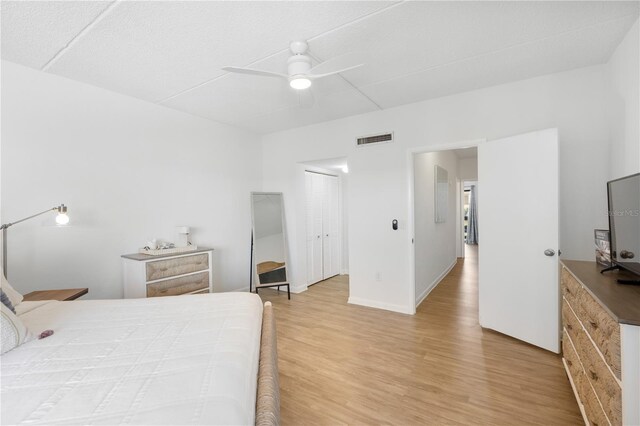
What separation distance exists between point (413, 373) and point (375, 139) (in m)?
2.67

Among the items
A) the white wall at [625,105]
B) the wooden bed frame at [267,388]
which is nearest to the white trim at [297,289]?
the wooden bed frame at [267,388]

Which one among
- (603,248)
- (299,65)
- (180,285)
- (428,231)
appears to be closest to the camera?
(299,65)

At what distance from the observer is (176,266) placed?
10.0ft

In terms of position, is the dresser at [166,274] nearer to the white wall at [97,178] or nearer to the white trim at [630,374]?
the white wall at [97,178]

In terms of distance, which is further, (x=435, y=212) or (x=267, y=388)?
(x=435, y=212)

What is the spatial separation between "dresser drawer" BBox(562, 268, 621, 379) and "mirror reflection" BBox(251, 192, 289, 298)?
3325 millimetres

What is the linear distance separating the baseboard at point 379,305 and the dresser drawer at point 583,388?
1597mm

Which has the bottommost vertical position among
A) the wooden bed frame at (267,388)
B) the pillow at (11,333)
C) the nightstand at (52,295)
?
the wooden bed frame at (267,388)

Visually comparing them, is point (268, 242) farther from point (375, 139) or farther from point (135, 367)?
point (135, 367)

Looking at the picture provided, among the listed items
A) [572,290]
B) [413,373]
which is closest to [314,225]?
[413,373]

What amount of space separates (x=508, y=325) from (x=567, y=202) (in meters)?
1.30

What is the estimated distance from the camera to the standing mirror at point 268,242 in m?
4.28

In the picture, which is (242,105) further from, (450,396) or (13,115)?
(450,396)

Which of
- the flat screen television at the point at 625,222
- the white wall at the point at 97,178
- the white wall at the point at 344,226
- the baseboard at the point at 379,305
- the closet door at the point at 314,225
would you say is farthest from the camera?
the white wall at the point at 344,226
